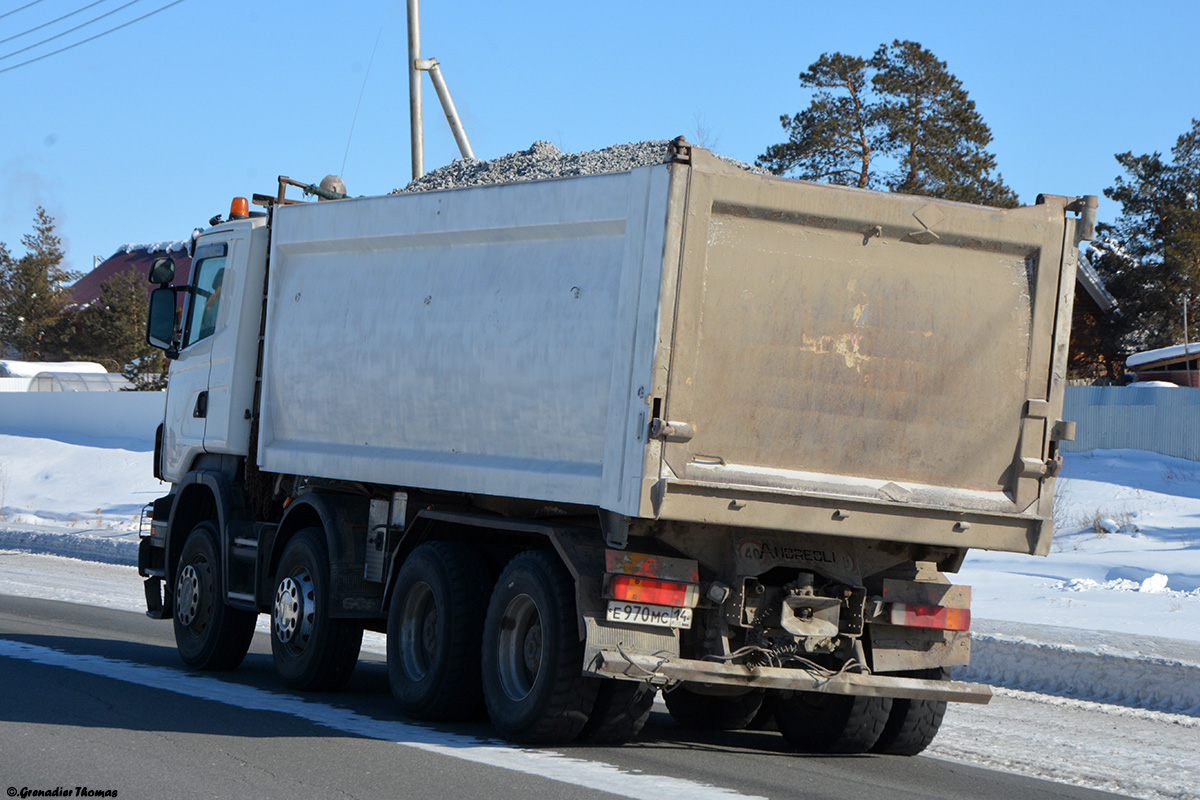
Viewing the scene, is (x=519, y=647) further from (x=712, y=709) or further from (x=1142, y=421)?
(x=1142, y=421)

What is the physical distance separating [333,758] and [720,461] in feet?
7.98

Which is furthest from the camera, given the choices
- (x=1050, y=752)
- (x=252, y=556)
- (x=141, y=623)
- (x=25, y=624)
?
(x=141, y=623)

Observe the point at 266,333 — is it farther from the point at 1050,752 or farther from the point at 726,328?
the point at 1050,752

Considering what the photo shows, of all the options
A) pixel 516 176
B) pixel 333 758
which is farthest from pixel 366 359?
pixel 516 176

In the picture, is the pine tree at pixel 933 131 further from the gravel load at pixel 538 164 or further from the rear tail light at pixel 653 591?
the rear tail light at pixel 653 591

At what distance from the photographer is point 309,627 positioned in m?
9.39

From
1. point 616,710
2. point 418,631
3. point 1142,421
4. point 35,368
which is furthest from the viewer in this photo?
point 35,368

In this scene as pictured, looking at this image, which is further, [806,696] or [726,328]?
[806,696]

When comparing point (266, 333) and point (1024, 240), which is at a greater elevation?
point (1024, 240)

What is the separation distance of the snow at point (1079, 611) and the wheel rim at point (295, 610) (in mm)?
588

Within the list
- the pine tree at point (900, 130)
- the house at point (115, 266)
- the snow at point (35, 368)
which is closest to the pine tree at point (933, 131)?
the pine tree at point (900, 130)

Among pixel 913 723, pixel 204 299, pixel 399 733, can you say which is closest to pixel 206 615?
pixel 204 299

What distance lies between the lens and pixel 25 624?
12648mm

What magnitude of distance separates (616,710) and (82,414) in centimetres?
3956
